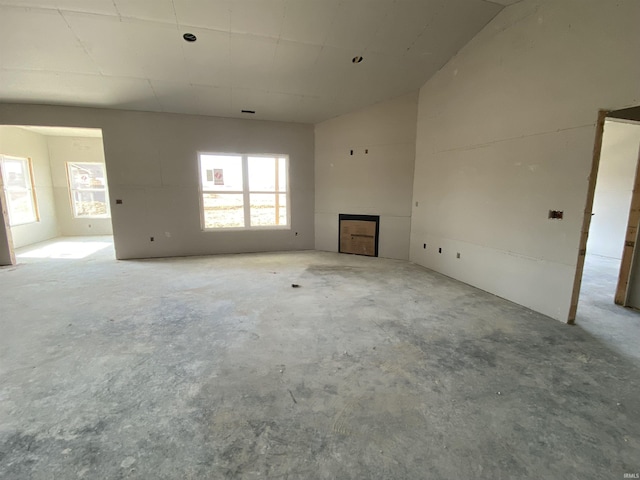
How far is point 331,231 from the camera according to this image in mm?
6605

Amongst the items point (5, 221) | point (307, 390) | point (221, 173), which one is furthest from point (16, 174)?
point (307, 390)

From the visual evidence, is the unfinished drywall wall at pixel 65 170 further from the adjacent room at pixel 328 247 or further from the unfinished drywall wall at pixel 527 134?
the unfinished drywall wall at pixel 527 134

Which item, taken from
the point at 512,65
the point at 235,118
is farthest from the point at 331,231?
the point at 512,65

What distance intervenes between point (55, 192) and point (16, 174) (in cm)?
119

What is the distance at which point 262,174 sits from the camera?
6.59 metres

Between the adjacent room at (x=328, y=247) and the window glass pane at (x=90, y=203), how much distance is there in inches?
49.0

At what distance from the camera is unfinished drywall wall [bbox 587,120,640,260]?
5516mm

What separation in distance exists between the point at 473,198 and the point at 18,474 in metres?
4.83

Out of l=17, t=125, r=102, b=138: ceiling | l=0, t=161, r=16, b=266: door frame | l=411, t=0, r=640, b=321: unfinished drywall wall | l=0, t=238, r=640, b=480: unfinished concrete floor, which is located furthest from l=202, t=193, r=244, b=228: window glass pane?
l=411, t=0, r=640, b=321: unfinished drywall wall

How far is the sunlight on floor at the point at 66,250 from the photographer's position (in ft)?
19.6

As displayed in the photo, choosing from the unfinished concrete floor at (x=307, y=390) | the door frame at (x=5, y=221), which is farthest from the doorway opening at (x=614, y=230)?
the door frame at (x=5, y=221)

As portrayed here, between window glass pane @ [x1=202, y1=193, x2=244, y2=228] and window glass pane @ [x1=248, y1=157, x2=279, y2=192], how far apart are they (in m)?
0.43

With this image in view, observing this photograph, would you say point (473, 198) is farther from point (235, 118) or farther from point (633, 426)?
point (235, 118)

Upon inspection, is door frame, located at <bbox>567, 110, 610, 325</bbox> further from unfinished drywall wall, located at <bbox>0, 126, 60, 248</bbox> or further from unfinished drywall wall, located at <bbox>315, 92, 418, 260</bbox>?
unfinished drywall wall, located at <bbox>0, 126, 60, 248</bbox>
